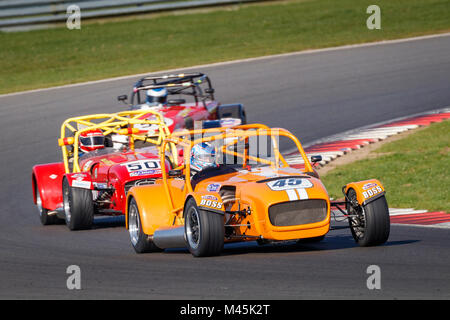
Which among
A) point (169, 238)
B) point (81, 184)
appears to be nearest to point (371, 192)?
point (169, 238)

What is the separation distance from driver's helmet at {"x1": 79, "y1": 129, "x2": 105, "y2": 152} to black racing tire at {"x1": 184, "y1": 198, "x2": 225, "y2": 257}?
18.0 ft

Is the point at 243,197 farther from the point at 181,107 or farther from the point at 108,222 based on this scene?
the point at 181,107

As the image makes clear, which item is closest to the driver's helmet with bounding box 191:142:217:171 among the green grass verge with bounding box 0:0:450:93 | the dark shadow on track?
the dark shadow on track

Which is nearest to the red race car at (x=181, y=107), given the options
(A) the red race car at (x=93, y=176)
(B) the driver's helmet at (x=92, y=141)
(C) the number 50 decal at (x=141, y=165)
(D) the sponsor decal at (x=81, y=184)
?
(A) the red race car at (x=93, y=176)

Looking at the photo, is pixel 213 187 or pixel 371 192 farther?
pixel 213 187

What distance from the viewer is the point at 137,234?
33.1ft

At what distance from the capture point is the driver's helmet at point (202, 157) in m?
9.66

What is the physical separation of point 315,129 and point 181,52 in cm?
994

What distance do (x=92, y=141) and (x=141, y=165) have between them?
76.7 inches

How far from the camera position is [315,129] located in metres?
19.2

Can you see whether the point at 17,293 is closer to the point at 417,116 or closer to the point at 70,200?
the point at 70,200

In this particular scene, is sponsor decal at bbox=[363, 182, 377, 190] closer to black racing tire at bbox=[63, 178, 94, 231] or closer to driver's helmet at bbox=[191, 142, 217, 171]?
driver's helmet at bbox=[191, 142, 217, 171]

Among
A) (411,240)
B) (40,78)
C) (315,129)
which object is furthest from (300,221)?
(40,78)

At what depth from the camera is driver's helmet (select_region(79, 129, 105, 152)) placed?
548 inches
